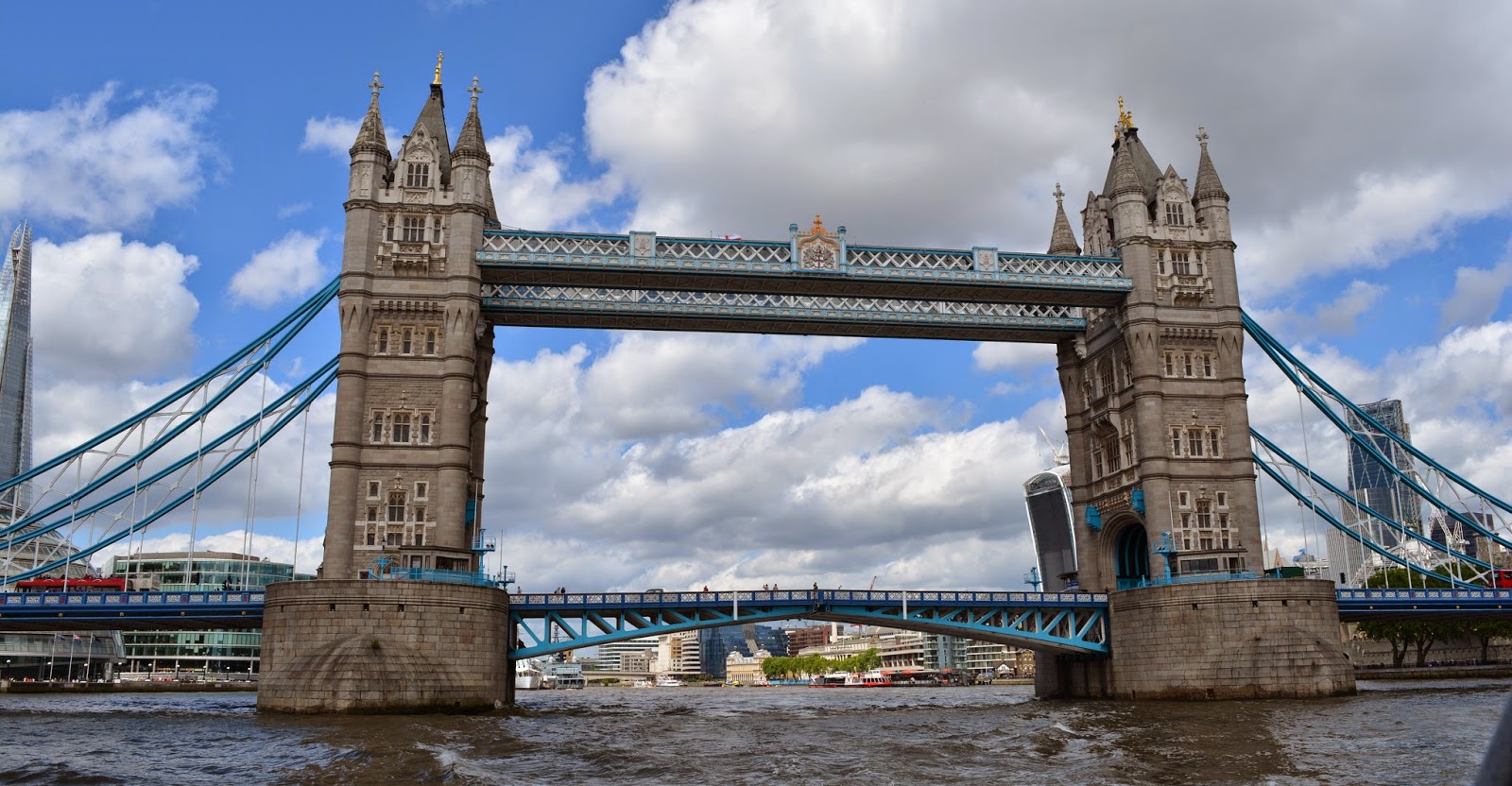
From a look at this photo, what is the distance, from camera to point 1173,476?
207 ft

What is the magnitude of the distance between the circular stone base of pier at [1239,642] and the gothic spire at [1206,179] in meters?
22.5

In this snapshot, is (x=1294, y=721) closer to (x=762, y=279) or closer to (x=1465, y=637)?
(x=762, y=279)

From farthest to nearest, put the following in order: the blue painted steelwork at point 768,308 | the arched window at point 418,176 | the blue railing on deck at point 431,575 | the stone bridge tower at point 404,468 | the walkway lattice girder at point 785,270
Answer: the blue painted steelwork at point 768,308, the walkway lattice girder at point 785,270, the arched window at point 418,176, the blue railing on deck at point 431,575, the stone bridge tower at point 404,468

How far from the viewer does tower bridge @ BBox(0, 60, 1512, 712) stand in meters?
53.8

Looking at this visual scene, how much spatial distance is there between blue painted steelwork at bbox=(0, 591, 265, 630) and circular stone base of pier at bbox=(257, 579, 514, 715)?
524 cm

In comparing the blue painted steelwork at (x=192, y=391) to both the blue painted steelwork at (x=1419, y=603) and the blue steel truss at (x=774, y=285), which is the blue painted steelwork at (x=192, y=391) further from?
the blue painted steelwork at (x=1419, y=603)

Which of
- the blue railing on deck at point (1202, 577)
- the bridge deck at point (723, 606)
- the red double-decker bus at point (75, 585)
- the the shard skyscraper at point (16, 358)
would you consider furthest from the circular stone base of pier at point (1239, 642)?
the the shard skyscraper at point (16, 358)

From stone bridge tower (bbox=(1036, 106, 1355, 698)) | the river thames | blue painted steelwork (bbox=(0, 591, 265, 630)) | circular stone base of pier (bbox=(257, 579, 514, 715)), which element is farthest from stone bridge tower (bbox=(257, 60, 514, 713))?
stone bridge tower (bbox=(1036, 106, 1355, 698))

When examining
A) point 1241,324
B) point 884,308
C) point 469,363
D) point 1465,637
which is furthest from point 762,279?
point 1465,637

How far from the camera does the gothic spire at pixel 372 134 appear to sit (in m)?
60.2

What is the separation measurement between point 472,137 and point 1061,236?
37.4 meters

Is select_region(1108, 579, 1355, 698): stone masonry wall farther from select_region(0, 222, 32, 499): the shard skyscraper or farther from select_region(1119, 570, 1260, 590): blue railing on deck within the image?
select_region(0, 222, 32, 499): the shard skyscraper

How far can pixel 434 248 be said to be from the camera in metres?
59.9

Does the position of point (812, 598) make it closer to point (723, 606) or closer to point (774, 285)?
point (723, 606)
